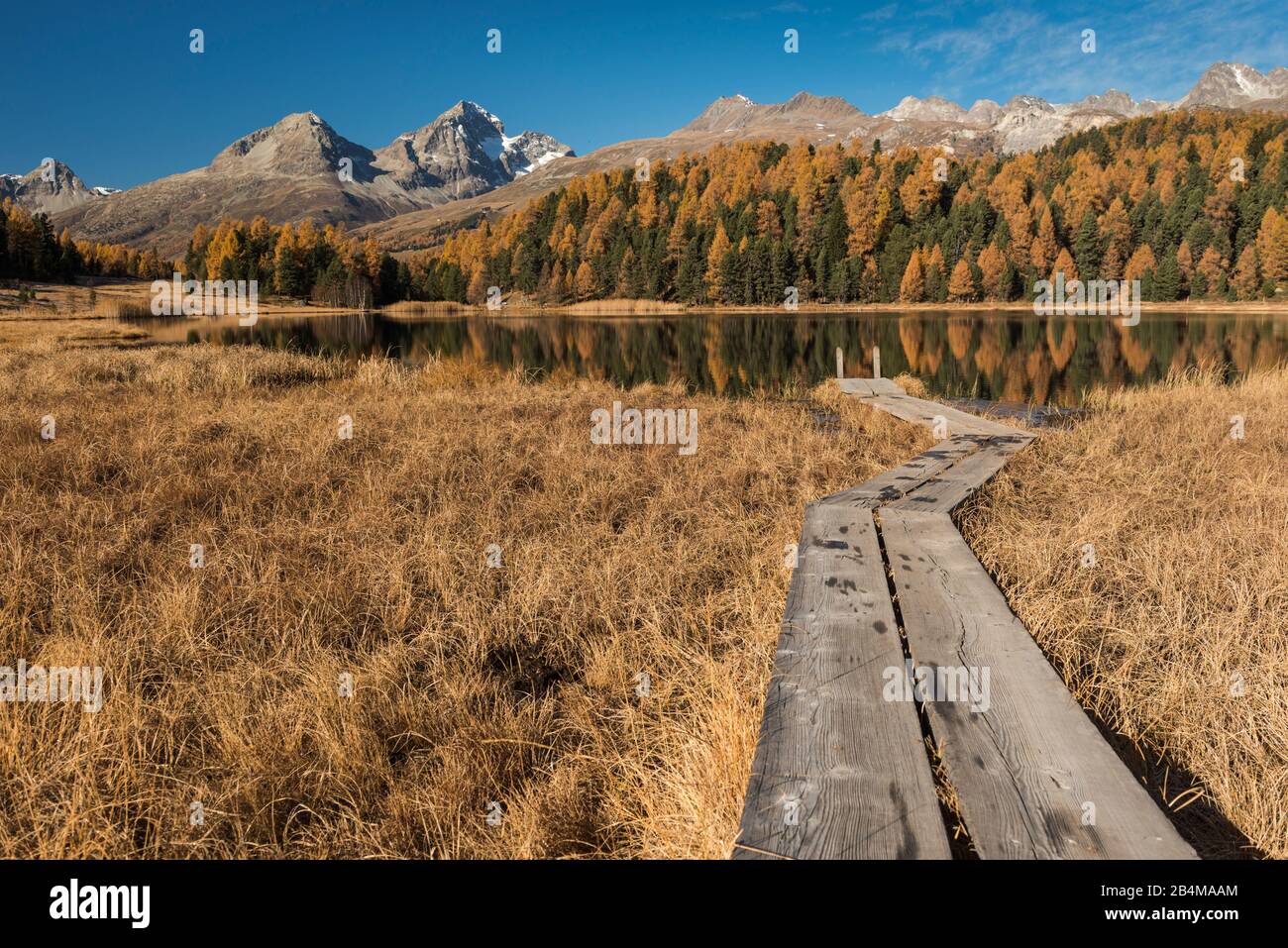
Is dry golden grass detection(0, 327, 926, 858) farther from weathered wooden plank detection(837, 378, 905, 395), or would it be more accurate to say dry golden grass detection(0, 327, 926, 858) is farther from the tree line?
the tree line

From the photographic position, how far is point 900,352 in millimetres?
28828

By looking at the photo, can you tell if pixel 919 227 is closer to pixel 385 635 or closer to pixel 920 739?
pixel 385 635

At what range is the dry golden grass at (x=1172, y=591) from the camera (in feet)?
9.50

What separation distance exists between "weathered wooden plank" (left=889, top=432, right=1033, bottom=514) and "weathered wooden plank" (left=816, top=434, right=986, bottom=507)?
81 millimetres

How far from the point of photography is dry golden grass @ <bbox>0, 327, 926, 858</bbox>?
266 cm

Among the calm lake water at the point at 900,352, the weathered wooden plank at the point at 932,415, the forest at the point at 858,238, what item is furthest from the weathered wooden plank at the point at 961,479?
the forest at the point at 858,238

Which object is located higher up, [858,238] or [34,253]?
[858,238]

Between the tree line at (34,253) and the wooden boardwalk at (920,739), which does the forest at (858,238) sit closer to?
the tree line at (34,253)

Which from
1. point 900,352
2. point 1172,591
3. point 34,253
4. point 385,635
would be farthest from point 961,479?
point 34,253

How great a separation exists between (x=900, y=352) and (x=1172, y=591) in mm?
26268

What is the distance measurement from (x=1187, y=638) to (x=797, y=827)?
3.16 meters

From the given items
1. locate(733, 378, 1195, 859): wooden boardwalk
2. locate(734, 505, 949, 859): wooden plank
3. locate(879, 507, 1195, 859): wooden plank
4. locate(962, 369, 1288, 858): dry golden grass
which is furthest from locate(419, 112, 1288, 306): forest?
locate(734, 505, 949, 859): wooden plank

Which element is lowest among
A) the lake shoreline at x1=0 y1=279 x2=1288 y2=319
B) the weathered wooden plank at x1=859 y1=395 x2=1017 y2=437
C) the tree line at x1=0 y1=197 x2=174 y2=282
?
the weathered wooden plank at x1=859 y1=395 x2=1017 y2=437
